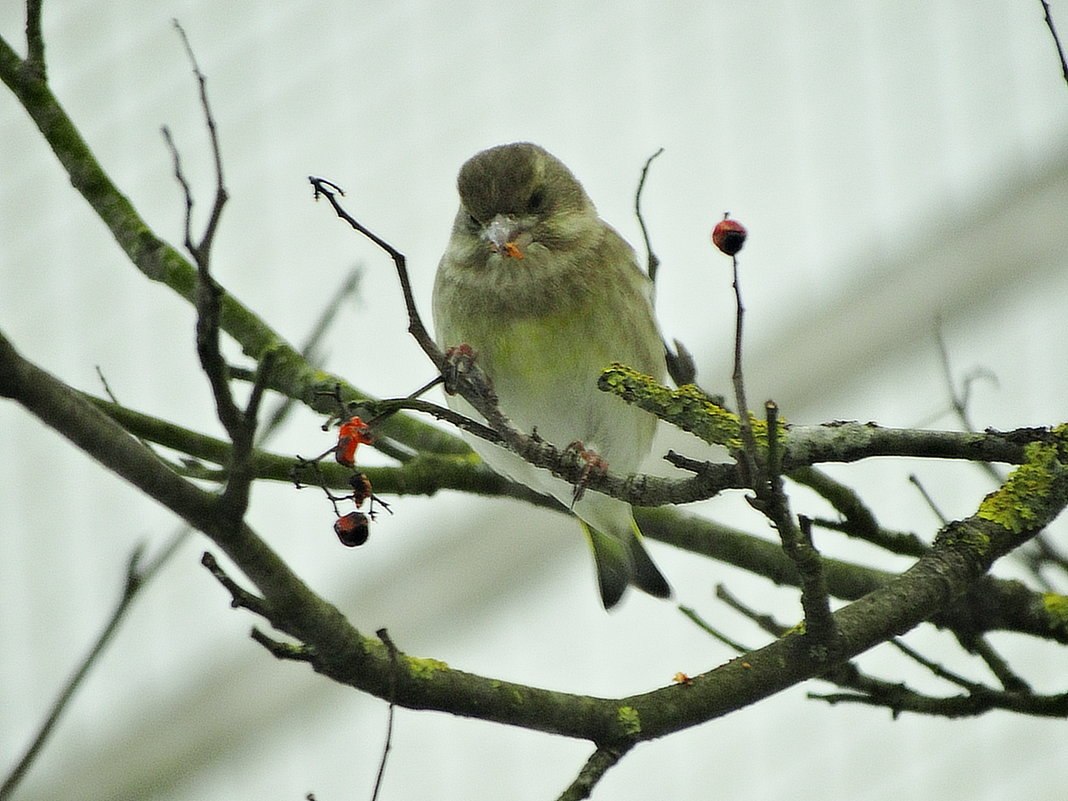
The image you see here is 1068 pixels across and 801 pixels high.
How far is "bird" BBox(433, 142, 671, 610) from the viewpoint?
195 centimetres

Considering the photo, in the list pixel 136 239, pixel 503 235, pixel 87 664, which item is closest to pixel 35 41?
pixel 136 239

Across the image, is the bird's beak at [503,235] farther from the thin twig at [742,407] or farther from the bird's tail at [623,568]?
the thin twig at [742,407]

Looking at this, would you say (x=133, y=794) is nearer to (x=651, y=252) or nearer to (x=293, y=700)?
(x=293, y=700)

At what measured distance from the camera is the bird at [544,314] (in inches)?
76.6

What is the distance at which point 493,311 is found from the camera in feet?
6.48

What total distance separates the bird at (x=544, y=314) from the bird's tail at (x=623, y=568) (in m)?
0.13

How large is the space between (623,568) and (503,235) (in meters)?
0.65

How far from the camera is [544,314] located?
6.42 ft

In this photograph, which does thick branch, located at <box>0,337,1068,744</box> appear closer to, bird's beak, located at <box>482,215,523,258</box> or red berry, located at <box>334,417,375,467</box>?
red berry, located at <box>334,417,375,467</box>

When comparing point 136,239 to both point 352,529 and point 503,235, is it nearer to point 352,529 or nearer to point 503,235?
point 503,235

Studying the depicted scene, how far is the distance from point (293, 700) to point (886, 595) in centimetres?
217

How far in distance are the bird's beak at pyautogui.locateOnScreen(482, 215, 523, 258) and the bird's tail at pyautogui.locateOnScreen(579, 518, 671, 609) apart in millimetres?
542

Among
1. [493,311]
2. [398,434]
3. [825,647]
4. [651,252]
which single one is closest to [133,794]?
[398,434]

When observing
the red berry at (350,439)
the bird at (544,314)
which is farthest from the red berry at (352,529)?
the bird at (544,314)
